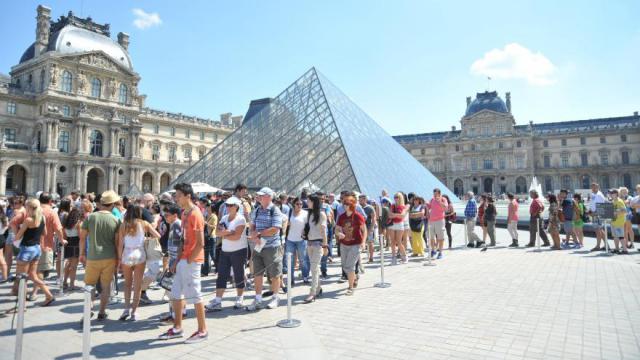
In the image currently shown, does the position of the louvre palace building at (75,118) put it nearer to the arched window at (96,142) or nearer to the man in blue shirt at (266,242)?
the arched window at (96,142)

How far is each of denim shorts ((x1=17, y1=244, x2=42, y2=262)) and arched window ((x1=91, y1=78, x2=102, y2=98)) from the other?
38.1m

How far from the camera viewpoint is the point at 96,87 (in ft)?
121

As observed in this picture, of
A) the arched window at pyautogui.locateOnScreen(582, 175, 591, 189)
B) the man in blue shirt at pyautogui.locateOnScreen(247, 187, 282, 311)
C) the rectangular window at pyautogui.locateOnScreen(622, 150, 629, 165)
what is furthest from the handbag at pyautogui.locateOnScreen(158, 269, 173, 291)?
the rectangular window at pyautogui.locateOnScreen(622, 150, 629, 165)

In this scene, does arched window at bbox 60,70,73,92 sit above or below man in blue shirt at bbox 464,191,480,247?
above

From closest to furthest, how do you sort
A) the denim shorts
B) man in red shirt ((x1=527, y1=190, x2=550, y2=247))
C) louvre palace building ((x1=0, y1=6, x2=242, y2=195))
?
1. the denim shorts
2. man in red shirt ((x1=527, y1=190, x2=550, y2=247))
3. louvre palace building ((x1=0, y1=6, x2=242, y2=195))

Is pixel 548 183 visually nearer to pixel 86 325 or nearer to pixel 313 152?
pixel 313 152

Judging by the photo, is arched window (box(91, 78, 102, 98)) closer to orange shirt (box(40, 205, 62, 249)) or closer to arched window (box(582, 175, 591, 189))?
orange shirt (box(40, 205, 62, 249))

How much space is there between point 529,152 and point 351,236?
61.6 meters

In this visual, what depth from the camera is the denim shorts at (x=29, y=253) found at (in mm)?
4660

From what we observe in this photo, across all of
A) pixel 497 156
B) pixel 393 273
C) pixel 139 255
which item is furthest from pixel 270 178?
pixel 497 156

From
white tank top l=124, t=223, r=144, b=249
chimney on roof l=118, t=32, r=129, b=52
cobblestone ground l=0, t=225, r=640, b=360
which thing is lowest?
cobblestone ground l=0, t=225, r=640, b=360

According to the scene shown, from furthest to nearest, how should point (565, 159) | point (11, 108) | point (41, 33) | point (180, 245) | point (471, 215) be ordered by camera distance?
point (565, 159) → point (41, 33) → point (11, 108) → point (471, 215) → point (180, 245)

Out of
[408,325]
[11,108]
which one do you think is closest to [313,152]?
[408,325]

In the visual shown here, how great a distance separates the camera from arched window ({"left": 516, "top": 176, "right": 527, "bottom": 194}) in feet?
189
